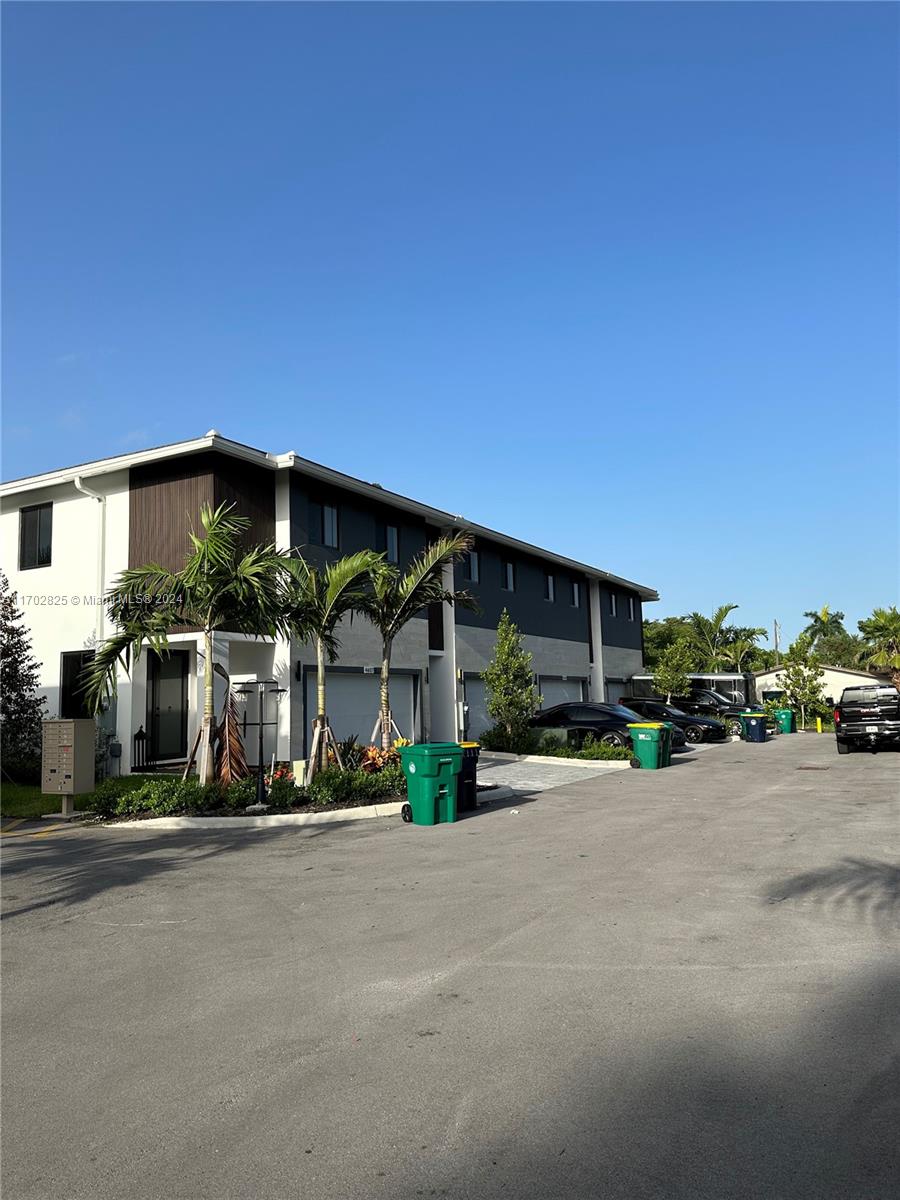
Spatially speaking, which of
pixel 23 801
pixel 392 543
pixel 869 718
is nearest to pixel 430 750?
pixel 23 801

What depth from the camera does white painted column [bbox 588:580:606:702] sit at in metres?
38.2

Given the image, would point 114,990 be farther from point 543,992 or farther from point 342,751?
point 342,751

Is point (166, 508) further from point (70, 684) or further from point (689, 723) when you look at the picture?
point (689, 723)

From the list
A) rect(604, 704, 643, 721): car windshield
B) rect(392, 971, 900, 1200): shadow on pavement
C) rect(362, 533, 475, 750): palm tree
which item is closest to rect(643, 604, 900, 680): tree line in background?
rect(604, 704, 643, 721): car windshield

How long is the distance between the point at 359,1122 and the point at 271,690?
16087mm

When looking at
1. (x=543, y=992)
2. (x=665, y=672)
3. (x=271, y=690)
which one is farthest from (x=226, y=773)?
(x=665, y=672)

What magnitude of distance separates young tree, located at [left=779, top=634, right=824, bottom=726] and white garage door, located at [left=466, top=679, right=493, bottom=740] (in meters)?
19.7

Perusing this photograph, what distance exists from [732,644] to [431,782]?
43.5m

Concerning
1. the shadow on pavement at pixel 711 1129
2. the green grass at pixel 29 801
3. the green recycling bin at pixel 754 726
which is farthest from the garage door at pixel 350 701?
the shadow on pavement at pixel 711 1129

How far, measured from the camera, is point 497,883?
9008 millimetres

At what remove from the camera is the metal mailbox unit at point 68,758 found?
1465 centimetres

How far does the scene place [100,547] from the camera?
825 inches

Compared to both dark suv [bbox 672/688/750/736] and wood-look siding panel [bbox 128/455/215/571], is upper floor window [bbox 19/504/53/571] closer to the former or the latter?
wood-look siding panel [bbox 128/455/215/571]

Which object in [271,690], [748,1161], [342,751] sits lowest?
[748,1161]
